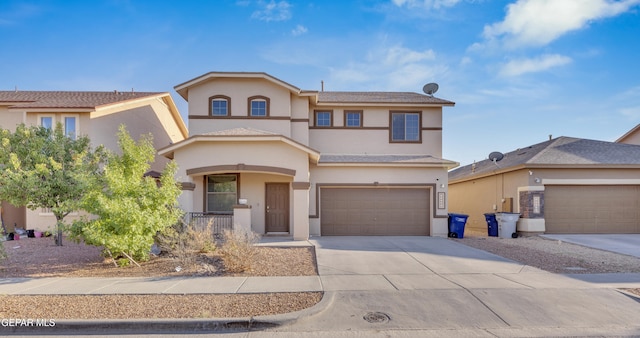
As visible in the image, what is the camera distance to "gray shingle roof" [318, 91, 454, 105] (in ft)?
52.1

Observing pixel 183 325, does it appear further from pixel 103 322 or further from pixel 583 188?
pixel 583 188

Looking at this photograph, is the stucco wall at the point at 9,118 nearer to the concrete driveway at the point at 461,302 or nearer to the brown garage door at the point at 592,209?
the concrete driveway at the point at 461,302

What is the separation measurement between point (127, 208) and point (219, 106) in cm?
812

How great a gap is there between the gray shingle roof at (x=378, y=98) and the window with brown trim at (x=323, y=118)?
55 centimetres

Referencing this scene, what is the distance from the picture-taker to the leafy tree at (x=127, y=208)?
26.5ft

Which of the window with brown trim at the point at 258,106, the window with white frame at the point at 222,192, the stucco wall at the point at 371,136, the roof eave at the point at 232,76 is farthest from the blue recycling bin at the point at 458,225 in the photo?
the window with brown trim at the point at 258,106

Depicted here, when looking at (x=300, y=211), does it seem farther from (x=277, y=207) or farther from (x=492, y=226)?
(x=492, y=226)

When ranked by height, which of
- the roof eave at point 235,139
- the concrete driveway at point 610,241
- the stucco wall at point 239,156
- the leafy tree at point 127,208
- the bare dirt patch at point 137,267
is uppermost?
the roof eave at point 235,139

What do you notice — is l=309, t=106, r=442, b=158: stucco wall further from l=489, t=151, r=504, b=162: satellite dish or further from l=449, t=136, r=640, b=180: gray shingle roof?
l=449, t=136, r=640, b=180: gray shingle roof

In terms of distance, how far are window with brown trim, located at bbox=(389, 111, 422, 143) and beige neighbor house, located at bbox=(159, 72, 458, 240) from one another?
0.05 m

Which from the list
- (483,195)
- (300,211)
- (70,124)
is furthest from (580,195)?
(70,124)

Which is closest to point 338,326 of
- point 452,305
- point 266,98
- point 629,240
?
point 452,305

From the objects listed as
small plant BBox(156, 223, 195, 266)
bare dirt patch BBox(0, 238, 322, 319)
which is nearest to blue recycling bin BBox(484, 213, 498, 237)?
bare dirt patch BBox(0, 238, 322, 319)

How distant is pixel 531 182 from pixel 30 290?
1698cm
